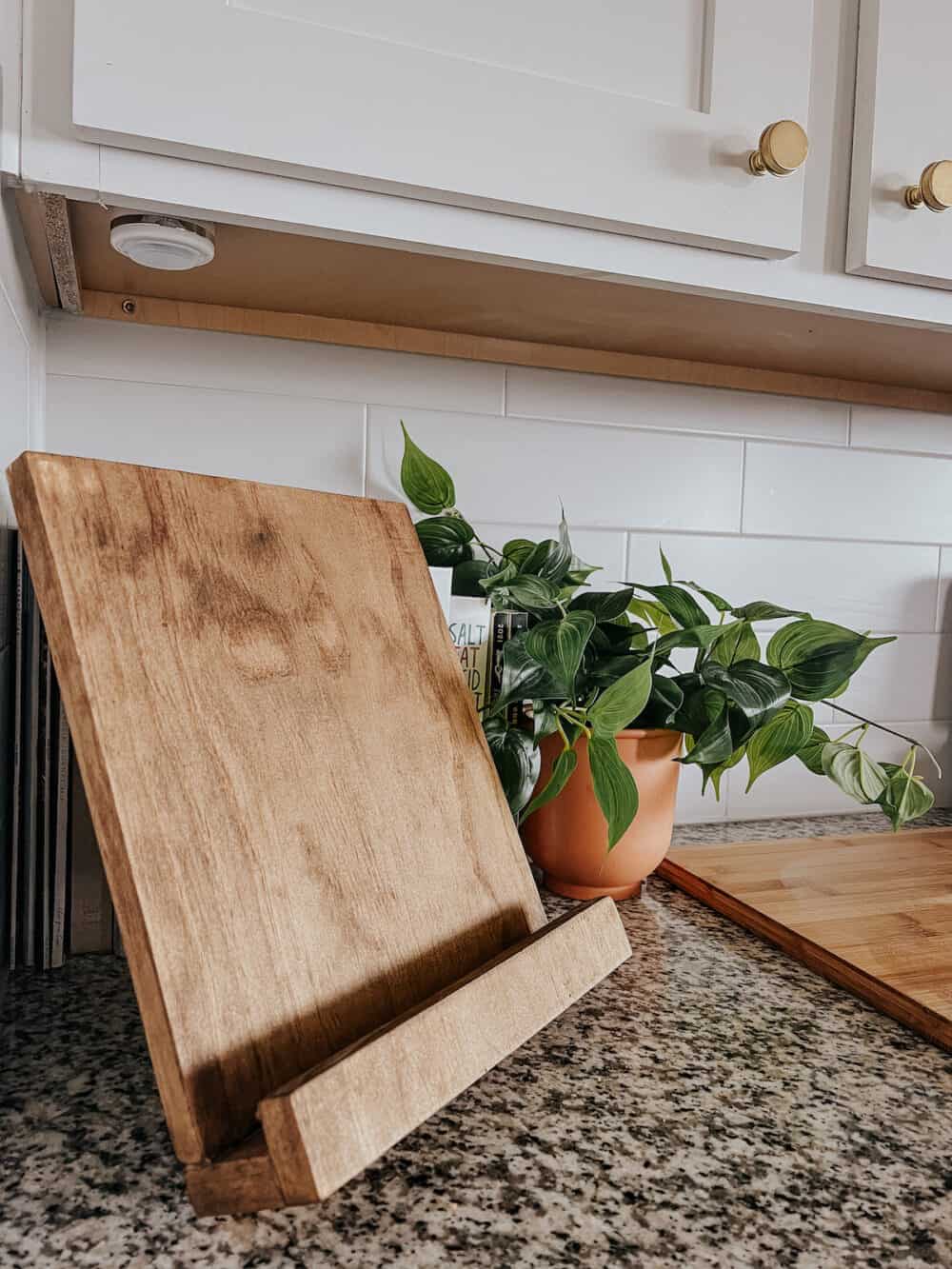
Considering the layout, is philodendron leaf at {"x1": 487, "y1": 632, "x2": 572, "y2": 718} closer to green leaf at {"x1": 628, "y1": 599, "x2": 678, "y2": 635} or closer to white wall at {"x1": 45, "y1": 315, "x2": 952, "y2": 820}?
green leaf at {"x1": 628, "y1": 599, "x2": 678, "y2": 635}

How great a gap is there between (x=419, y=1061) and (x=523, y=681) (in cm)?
31

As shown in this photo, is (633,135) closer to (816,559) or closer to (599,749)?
(599,749)

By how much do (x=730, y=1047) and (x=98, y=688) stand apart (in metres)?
0.42

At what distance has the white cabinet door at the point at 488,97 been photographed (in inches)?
22.0

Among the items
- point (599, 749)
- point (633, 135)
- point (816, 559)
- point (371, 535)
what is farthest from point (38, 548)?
point (816, 559)

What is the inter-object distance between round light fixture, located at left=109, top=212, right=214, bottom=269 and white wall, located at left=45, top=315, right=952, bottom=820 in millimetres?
210

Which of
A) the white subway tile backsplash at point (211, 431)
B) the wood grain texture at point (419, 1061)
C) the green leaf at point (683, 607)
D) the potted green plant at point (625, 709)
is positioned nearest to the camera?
the wood grain texture at point (419, 1061)

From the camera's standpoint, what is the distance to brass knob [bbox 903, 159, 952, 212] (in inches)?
28.8

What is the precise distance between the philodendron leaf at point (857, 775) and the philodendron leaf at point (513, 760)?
27cm

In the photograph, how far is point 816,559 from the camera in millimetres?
1176

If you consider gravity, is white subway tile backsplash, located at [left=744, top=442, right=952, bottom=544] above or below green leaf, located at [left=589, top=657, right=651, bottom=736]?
above

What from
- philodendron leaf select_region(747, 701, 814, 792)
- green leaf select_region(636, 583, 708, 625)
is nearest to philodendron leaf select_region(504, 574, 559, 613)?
green leaf select_region(636, 583, 708, 625)

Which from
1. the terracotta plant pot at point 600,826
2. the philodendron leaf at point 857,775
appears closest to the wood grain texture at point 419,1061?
the terracotta plant pot at point 600,826

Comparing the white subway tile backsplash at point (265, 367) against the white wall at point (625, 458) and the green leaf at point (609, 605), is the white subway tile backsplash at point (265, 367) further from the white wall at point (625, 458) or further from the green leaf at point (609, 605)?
the green leaf at point (609, 605)
